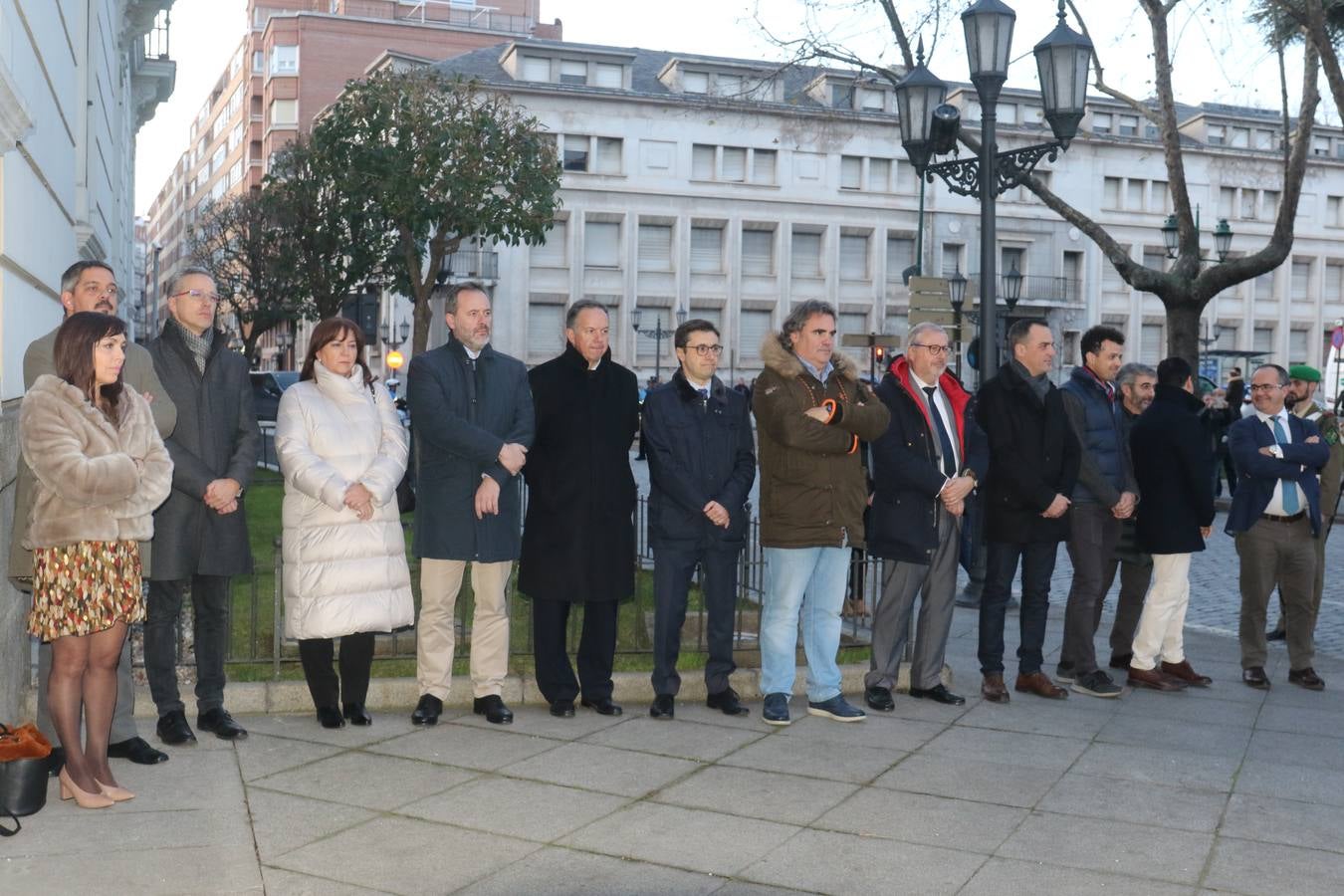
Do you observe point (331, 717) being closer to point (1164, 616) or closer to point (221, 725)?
point (221, 725)

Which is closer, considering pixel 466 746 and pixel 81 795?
pixel 81 795

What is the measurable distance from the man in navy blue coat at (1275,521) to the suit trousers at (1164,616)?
39 cm

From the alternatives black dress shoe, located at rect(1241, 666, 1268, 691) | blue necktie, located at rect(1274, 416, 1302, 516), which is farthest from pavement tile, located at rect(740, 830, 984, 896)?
blue necktie, located at rect(1274, 416, 1302, 516)

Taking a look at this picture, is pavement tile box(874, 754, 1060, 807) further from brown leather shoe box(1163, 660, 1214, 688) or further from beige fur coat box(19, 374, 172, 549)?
beige fur coat box(19, 374, 172, 549)

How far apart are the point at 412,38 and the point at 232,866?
79.7m

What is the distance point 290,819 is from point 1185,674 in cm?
561

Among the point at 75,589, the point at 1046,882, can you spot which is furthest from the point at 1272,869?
the point at 75,589

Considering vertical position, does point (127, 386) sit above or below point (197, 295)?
below

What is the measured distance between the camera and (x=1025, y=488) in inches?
314

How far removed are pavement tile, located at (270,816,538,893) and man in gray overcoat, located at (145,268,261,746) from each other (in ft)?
5.27

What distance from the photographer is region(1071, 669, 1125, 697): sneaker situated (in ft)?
27.0

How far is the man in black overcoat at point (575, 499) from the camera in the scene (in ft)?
23.7

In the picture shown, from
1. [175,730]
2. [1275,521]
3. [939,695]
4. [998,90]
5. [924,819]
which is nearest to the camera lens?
[924,819]

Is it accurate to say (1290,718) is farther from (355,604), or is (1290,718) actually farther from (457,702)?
(355,604)
